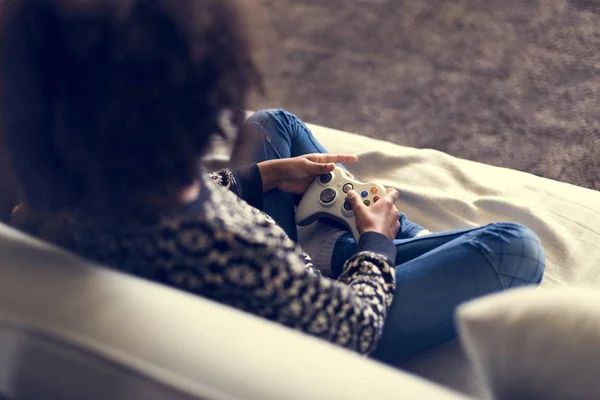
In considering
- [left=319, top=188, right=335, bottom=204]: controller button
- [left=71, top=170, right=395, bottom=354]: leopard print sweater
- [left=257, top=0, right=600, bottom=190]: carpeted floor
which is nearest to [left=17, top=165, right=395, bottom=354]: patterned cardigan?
[left=71, top=170, right=395, bottom=354]: leopard print sweater

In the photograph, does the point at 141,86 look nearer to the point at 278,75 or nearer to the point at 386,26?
the point at 278,75

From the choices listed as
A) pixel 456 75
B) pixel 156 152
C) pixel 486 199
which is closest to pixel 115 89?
pixel 156 152

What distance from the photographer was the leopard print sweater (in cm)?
65

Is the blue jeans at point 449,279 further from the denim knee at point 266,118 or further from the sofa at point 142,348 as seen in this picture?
the denim knee at point 266,118

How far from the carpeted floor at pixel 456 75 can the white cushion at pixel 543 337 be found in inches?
38.7

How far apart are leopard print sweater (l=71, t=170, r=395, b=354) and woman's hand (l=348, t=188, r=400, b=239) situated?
0.63ft

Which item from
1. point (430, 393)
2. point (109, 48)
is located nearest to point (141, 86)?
point (109, 48)

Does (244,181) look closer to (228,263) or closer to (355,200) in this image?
(355,200)

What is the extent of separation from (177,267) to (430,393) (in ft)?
0.90

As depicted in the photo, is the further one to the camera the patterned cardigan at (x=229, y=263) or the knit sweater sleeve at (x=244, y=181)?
the knit sweater sleeve at (x=244, y=181)

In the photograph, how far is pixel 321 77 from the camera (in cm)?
176

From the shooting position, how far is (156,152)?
604mm

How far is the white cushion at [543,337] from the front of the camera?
553 mm

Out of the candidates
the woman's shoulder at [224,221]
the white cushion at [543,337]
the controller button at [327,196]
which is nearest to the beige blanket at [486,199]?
the controller button at [327,196]
